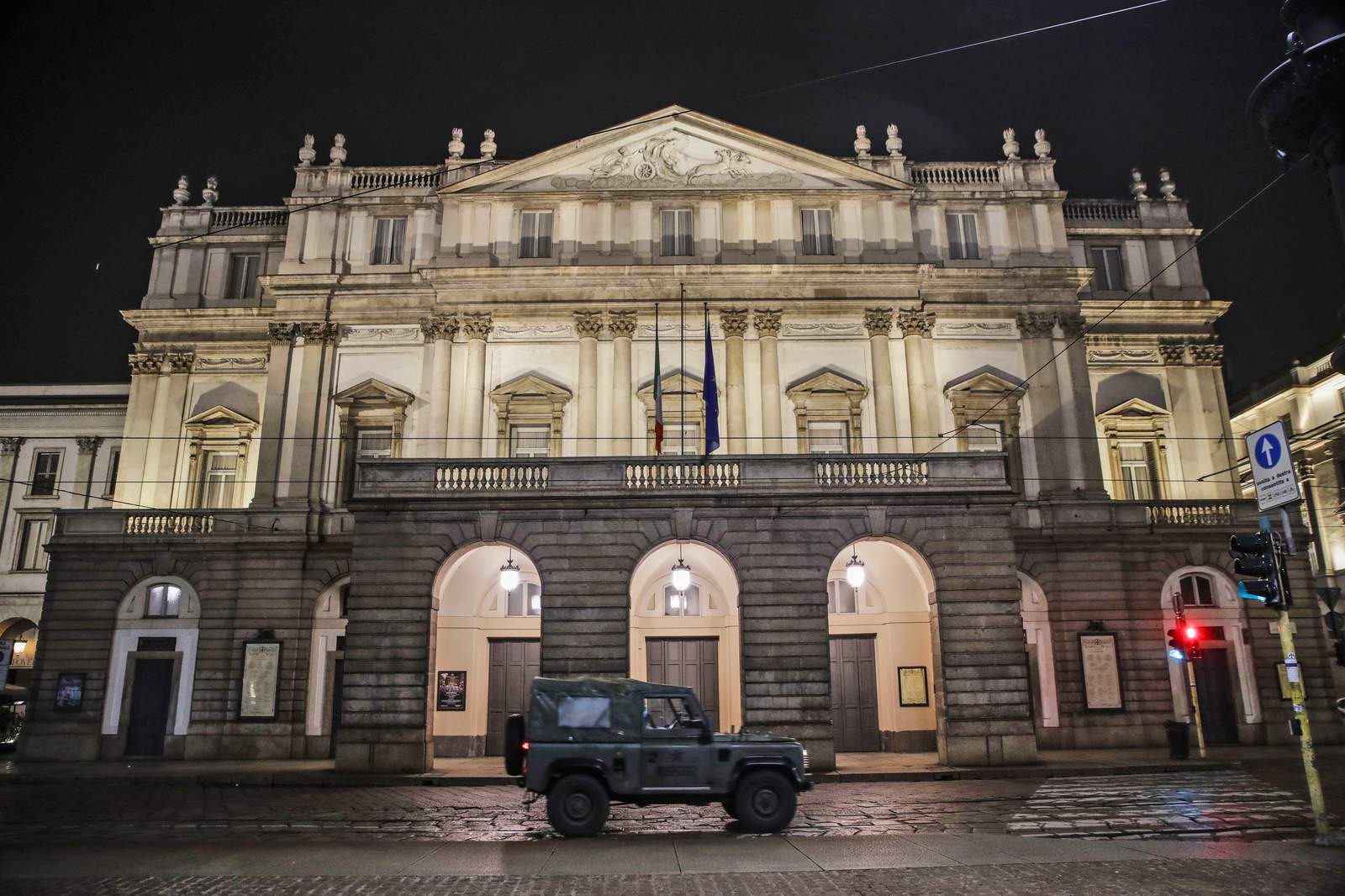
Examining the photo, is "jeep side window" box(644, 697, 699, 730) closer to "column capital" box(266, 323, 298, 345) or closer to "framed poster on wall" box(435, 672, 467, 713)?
"framed poster on wall" box(435, 672, 467, 713)

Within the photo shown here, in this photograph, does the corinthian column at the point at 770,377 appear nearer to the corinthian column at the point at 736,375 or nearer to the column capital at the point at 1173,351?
the corinthian column at the point at 736,375

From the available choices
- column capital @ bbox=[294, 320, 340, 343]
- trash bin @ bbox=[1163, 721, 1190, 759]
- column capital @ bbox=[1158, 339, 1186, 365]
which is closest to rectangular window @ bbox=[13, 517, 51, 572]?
column capital @ bbox=[294, 320, 340, 343]

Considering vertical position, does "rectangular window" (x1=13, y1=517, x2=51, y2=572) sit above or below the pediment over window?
below

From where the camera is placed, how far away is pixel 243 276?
33500mm

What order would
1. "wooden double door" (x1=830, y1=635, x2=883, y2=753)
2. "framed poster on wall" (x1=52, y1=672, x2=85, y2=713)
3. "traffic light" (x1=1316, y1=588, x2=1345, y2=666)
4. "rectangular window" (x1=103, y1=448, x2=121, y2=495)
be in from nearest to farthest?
"traffic light" (x1=1316, y1=588, x2=1345, y2=666) < "wooden double door" (x1=830, y1=635, x2=883, y2=753) < "framed poster on wall" (x1=52, y1=672, x2=85, y2=713) < "rectangular window" (x1=103, y1=448, x2=121, y2=495)

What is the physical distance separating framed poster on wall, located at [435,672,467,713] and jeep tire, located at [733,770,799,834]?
14193 mm

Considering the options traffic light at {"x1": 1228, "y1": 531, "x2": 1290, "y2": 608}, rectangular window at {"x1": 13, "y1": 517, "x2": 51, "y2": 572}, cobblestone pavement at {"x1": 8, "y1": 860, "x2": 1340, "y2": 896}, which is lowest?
cobblestone pavement at {"x1": 8, "y1": 860, "x2": 1340, "y2": 896}

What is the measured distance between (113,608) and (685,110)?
2427cm

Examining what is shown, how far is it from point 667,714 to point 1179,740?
16591mm

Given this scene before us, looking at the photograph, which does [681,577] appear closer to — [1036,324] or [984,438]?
[984,438]

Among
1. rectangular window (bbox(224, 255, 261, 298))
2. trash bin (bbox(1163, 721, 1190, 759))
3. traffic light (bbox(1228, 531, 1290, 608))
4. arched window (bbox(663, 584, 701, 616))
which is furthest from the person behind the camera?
rectangular window (bbox(224, 255, 261, 298))

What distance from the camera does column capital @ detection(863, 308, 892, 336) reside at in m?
30.5

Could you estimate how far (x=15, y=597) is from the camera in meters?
41.2

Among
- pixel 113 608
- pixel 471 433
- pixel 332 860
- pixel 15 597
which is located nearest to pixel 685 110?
pixel 471 433
